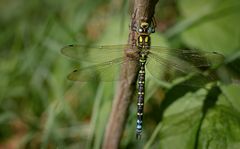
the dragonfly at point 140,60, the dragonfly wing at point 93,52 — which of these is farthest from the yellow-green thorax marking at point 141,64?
the dragonfly wing at point 93,52

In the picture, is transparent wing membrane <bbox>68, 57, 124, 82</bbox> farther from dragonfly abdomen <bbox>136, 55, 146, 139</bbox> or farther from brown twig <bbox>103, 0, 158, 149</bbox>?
brown twig <bbox>103, 0, 158, 149</bbox>

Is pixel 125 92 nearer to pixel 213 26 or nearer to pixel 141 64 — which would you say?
pixel 141 64

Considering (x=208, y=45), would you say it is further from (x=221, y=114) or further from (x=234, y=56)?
(x=221, y=114)

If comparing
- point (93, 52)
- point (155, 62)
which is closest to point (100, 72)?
point (93, 52)

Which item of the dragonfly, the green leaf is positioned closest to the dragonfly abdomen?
the dragonfly

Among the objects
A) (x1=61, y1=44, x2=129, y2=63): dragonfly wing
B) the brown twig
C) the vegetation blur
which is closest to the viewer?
the brown twig

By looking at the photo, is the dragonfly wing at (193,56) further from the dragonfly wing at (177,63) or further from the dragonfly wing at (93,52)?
the dragonfly wing at (93,52)

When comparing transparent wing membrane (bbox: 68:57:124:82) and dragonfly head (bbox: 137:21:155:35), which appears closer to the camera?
dragonfly head (bbox: 137:21:155:35)
